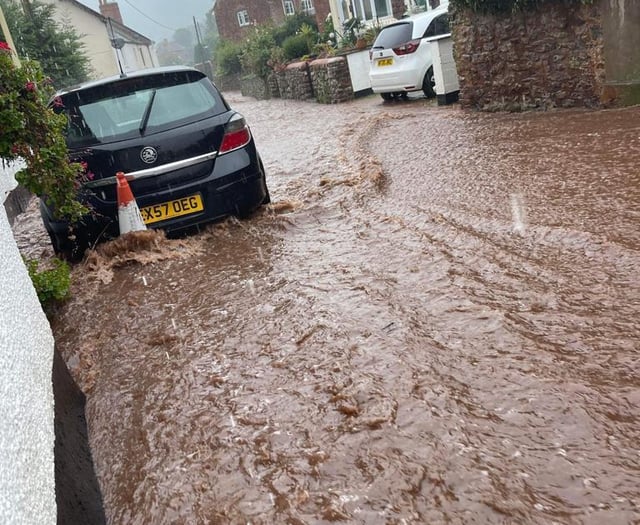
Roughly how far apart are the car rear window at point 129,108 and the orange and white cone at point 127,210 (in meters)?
0.43

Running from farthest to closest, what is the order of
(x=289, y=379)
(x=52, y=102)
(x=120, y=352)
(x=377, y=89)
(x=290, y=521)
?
(x=377, y=89)
(x=52, y=102)
(x=120, y=352)
(x=289, y=379)
(x=290, y=521)

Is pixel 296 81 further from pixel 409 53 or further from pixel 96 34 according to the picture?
pixel 96 34

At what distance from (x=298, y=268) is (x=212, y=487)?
2.57 meters

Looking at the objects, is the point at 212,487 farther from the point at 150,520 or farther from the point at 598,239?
the point at 598,239

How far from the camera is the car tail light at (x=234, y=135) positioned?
5.78m

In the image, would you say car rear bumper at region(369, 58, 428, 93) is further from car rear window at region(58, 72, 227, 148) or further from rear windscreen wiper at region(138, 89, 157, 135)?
rear windscreen wiper at region(138, 89, 157, 135)

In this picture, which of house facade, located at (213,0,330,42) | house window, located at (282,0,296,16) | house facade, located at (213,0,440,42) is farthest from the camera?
house facade, located at (213,0,330,42)

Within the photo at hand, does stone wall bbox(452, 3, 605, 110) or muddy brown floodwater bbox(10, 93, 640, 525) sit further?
stone wall bbox(452, 3, 605, 110)

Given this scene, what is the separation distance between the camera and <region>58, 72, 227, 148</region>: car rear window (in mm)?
5520

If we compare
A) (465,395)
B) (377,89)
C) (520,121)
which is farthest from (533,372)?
(377,89)

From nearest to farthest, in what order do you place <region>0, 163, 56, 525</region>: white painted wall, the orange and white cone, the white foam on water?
<region>0, 163, 56, 525</region>: white painted wall
the white foam on water
the orange and white cone

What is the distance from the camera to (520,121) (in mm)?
9062

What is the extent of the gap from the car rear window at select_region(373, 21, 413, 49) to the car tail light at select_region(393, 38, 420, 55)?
11 centimetres

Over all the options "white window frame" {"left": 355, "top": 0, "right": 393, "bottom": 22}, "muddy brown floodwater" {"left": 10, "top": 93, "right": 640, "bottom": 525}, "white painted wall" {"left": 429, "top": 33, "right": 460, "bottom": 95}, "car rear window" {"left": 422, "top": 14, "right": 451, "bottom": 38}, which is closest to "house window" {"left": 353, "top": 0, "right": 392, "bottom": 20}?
"white window frame" {"left": 355, "top": 0, "right": 393, "bottom": 22}
